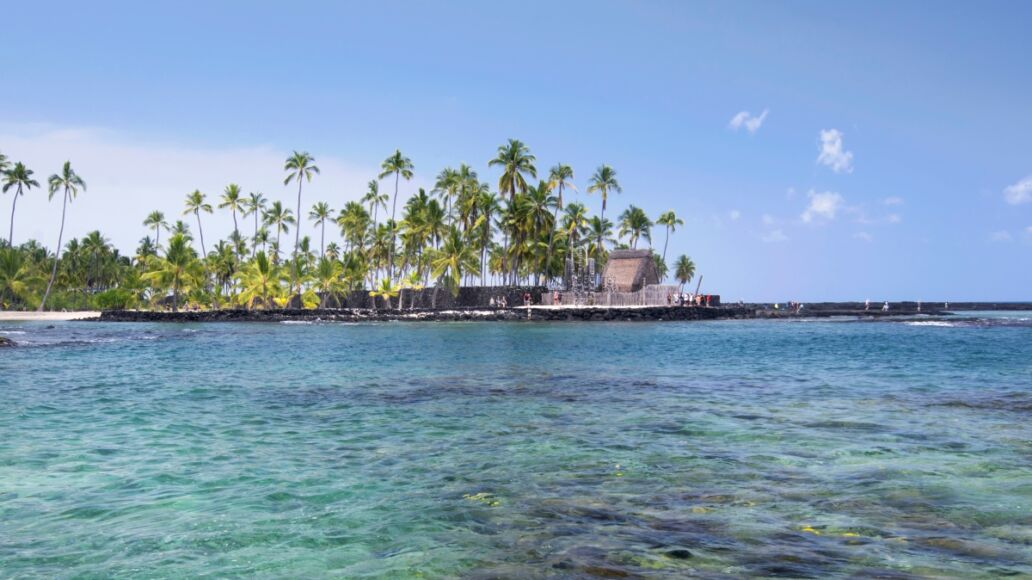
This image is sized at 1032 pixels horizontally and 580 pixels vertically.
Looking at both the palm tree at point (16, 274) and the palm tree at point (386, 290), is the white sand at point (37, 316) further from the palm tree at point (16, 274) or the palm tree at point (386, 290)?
the palm tree at point (386, 290)

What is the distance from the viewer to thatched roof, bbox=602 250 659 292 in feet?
276

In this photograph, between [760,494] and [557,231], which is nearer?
[760,494]

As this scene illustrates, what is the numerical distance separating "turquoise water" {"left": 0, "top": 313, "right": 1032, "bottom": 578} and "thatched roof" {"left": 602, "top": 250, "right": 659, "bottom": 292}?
205 ft

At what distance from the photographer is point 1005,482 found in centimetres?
892

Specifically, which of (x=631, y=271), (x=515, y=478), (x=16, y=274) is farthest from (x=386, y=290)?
(x=515, y=478)

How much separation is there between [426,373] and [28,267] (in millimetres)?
92619

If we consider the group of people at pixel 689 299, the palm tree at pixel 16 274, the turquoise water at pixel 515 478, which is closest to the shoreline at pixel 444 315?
the group of people at pixel 689 299

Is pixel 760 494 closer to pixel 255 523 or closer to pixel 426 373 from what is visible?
pixel 255 523

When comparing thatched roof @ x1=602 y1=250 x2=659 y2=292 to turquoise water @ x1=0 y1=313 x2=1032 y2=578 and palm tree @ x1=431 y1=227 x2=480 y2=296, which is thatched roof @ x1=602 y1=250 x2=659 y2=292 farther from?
turquoise water @ x1=0 y1=313 x2=1032 y2=578

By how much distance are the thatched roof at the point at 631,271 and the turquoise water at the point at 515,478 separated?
205ft

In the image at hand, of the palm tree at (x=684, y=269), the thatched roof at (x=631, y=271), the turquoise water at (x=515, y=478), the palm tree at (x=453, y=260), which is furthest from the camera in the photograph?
the palm tree at (x=684, y=269)

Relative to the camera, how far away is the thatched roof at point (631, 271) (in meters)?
84.1

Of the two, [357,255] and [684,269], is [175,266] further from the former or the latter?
[684,269]

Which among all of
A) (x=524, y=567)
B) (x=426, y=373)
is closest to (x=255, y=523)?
(x=524, y=567)
